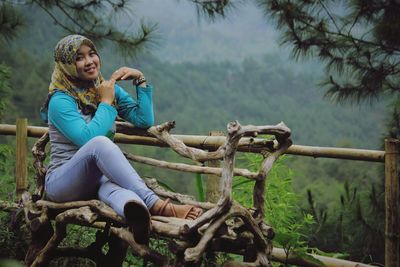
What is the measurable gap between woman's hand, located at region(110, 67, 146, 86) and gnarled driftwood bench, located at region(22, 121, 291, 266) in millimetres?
250

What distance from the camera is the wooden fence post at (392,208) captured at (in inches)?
109

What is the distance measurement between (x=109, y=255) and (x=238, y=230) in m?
0.71

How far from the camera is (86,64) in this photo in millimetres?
2627

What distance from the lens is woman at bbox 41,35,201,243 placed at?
7.60 feet

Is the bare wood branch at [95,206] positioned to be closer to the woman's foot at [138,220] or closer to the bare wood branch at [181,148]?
the woman's foot at [138,220]

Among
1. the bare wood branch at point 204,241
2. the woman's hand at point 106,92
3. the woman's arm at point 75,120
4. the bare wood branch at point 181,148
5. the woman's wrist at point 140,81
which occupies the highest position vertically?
the woman's wrist at point 140,81

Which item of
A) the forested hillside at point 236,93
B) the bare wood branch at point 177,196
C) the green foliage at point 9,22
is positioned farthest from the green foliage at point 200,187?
the forested hillside at point 236,93

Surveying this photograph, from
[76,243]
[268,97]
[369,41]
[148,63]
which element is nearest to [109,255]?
[76,243]

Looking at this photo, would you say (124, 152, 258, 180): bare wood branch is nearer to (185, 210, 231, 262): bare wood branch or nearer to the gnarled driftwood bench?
the gnarled driftwood bench

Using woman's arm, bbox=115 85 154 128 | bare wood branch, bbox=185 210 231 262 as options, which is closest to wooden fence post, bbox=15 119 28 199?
woman's arm, bbox=115 85 154 128

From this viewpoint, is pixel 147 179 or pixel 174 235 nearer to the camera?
pixel 174 235

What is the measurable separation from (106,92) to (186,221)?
0.74 m

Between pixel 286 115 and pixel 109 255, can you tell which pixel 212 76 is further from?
pixel 109 255

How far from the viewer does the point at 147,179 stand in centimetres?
277
